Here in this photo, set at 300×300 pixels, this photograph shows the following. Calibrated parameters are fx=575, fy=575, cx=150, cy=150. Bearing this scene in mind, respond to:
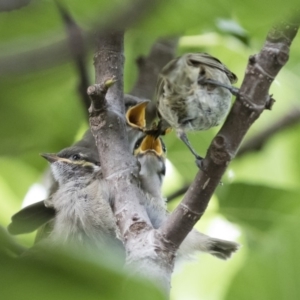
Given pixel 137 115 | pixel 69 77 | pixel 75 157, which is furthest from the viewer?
pixel 137 115

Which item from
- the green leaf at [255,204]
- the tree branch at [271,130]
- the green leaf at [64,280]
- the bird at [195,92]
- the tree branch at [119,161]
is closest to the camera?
the green leaf at [64,280]

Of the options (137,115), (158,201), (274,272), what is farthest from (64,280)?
(137,115)

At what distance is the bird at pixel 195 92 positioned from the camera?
5.92 ft

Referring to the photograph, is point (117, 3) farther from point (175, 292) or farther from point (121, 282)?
point (175, 292)

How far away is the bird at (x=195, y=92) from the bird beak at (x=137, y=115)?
59.0 inches

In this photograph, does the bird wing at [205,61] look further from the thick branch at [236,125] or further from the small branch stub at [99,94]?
the thick branch at [236,125]

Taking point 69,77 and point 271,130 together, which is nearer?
point 69,77

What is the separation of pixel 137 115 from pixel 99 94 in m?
1.81

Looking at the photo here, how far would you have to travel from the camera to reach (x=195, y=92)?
5.98ft

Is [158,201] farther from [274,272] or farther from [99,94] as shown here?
[274,272]

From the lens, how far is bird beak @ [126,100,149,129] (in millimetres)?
3481

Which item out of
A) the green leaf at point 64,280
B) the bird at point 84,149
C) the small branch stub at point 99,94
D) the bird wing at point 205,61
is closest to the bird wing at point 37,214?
the bird at point 84,149

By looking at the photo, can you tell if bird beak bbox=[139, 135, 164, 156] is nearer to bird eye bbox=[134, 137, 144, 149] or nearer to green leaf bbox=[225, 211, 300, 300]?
bird eye bbox=[134, 137, 144, 149]

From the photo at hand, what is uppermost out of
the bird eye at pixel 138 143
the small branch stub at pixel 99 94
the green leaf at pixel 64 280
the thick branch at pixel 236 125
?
the bird eye at pixel 138 143
